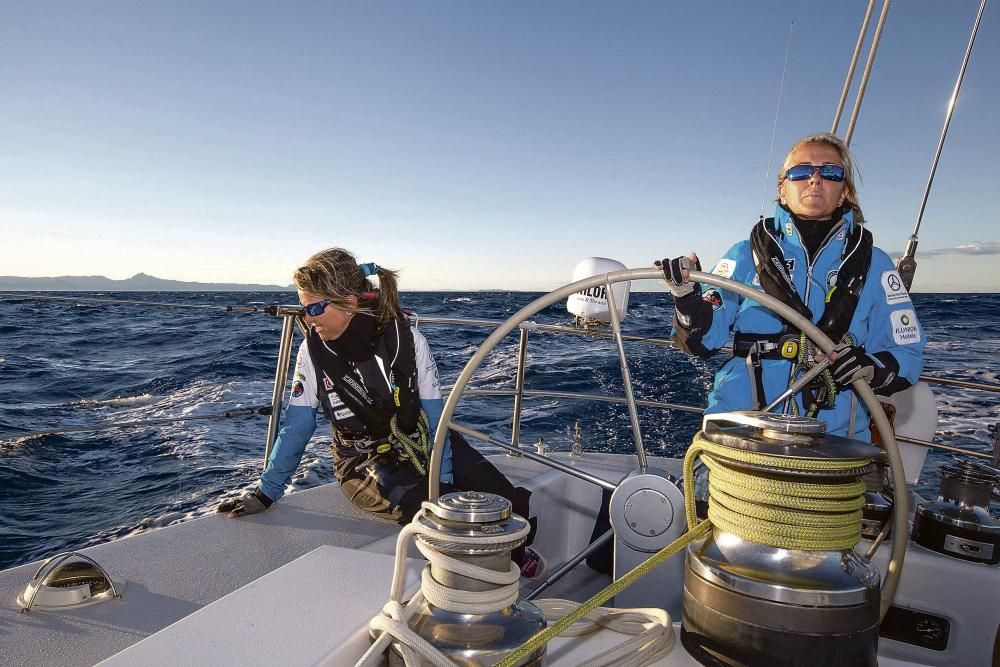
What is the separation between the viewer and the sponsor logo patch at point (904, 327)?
1.73 m

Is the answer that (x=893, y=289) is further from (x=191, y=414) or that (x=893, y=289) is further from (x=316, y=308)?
(x=191, y=414)

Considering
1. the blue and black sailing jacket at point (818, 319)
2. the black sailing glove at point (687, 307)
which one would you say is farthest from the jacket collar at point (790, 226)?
the black sailing glove at point (687, 307)

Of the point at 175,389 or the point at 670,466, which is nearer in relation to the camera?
the point at 670,466

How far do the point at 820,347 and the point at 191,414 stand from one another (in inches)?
270

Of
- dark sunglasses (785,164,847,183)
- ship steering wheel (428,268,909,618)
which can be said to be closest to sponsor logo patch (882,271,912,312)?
dark sunglasses (785,164,847,183)

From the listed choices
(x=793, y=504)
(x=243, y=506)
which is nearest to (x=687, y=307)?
(x=793, y=504)

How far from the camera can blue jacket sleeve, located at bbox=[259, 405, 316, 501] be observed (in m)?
2.10

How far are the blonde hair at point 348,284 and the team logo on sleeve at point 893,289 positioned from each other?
1520 millimetres

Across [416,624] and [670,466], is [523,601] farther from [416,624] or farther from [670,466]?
[670,466]

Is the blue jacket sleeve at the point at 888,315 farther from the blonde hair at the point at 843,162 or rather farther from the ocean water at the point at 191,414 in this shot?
the ocean water at the point at 191,414

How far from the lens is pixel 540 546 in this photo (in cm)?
248

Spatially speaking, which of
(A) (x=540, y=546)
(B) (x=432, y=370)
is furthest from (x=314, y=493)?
(A) (x=540, y=546)

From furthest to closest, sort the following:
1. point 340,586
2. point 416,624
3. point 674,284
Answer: point 674,284, point 340,586, point 416,624

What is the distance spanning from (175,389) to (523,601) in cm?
838
